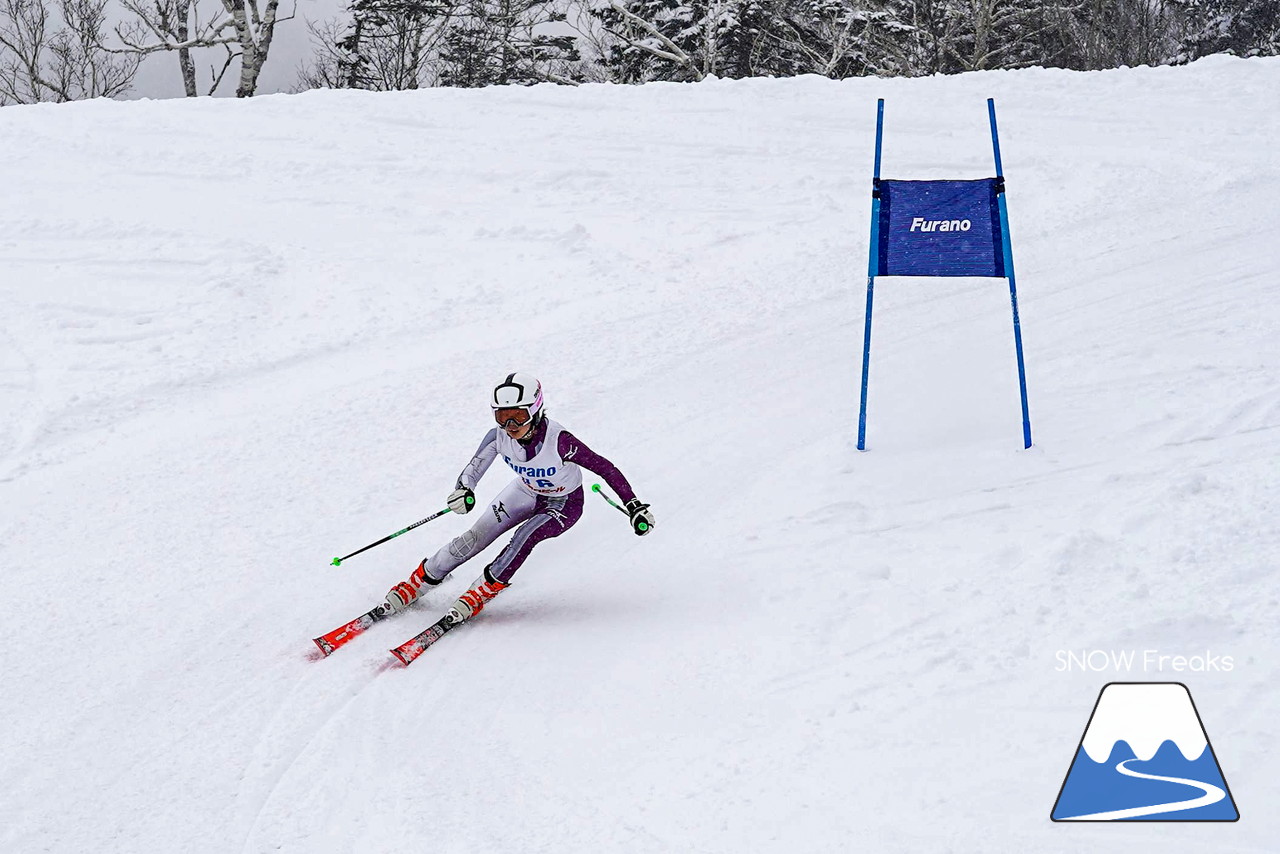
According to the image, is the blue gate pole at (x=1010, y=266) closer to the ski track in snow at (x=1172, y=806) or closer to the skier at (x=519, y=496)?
the skier at (x=519, y=496)

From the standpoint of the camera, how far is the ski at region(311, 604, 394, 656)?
19.3 feet

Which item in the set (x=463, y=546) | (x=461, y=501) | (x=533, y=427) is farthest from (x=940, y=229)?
(x=463, y=546)

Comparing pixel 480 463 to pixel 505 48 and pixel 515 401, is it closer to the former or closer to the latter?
pixel 515 401

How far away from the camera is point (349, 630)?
6.05 metres

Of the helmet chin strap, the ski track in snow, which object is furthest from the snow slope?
the helmet chin strap

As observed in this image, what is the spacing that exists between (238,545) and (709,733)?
3.88 meters

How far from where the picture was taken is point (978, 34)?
26797 mm

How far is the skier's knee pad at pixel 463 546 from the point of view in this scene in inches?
256

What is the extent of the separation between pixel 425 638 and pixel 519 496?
1.15 meters

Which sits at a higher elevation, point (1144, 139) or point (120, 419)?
point (1144, 139)

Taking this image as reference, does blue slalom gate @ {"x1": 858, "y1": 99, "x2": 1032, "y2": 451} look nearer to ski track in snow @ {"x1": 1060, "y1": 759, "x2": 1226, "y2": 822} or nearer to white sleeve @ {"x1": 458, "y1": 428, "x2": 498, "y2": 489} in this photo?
white sleeve @ {"x1": 458, "y1": 428, "x2": 498, "y2": 489}

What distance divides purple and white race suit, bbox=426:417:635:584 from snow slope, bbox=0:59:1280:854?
35cm

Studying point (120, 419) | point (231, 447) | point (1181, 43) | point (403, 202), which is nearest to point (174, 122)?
point (403, 202)

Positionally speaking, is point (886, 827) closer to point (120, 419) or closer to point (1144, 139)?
point (120, 419)
